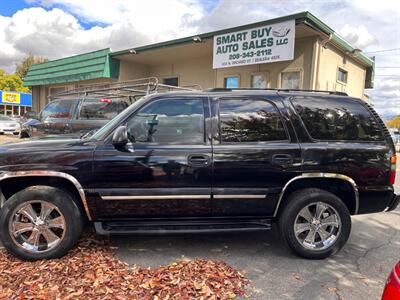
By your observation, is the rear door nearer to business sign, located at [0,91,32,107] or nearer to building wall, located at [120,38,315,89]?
building wall, located at [120,38,315,89]

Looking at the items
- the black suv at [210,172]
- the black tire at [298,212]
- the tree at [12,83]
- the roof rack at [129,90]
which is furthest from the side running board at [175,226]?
the tree at [12,83]

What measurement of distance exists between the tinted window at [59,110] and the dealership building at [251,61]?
17.8 feet

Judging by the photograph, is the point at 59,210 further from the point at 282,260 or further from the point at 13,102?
the point at 13,102

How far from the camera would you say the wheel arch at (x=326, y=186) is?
384cm

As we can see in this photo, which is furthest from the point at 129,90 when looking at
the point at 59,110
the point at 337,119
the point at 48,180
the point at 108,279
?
the point at 108,279

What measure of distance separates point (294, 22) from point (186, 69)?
21.6ft

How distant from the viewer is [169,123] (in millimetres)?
3805

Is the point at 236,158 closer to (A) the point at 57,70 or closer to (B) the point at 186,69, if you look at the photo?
(B) the point at 186,69

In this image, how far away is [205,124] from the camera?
12.5 feet

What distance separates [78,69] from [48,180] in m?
15.0

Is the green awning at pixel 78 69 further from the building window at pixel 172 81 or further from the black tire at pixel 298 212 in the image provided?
the black tire at pixel 298 212

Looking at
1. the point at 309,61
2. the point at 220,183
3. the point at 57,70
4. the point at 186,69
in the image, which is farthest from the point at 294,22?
the point at 57,70

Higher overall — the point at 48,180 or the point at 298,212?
the point at 48,180

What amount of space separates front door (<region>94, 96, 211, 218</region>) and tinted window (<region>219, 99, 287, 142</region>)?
29cm
